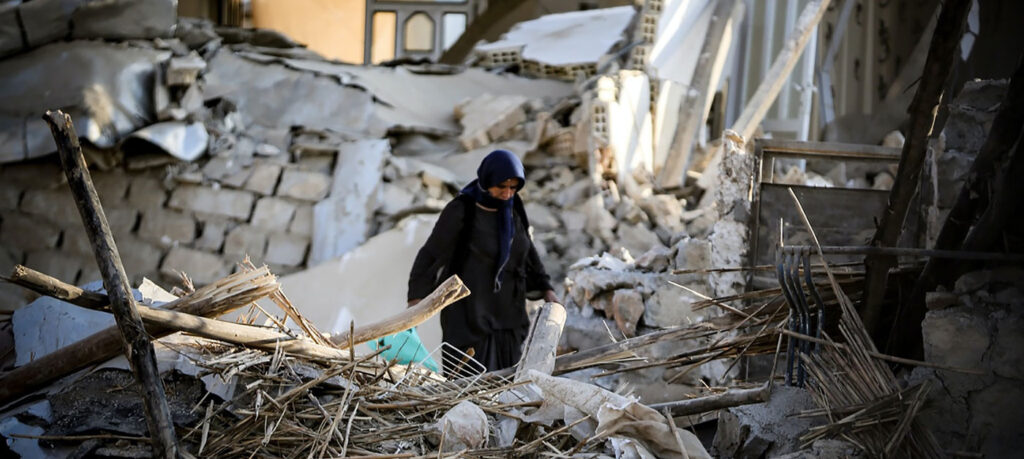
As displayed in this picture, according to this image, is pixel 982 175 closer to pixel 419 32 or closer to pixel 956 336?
pixel 956 336

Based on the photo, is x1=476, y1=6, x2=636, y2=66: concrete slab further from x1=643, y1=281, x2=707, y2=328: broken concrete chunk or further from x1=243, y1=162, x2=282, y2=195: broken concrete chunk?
x1=643, y1=281, x2=707, y2=328: broken concrete chunk

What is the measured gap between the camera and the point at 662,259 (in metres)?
6.33

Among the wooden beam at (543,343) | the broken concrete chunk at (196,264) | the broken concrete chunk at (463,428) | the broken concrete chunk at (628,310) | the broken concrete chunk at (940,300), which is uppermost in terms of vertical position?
the broken concrete chunk at (940,300)

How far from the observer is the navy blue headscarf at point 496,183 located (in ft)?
14.9

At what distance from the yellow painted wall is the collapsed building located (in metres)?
7.07

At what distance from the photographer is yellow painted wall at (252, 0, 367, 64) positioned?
2139 cm

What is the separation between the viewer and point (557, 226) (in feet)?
31.3

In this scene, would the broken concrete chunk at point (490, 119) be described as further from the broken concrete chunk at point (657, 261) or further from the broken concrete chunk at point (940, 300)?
the broken concrete chunk at point (940, 300)

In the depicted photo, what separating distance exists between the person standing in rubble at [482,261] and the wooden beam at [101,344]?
74.1 inches

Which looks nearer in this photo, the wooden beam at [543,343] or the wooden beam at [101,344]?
the wooden beam at [101,344]

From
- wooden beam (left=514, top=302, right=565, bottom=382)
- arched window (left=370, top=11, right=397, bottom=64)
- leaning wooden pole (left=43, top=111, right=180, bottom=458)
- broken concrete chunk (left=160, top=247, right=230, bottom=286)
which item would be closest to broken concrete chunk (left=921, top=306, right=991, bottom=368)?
wooden beam (left=514, top=302, right=565, bottom=382)

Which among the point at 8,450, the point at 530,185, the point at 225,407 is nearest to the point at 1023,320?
the point at 225,407

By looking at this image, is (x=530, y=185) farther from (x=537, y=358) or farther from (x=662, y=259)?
(x=537, y=358)

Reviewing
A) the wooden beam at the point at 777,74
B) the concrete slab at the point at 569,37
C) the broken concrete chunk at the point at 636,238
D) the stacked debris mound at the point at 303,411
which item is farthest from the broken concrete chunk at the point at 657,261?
the concrete slab at the point at 569,37
